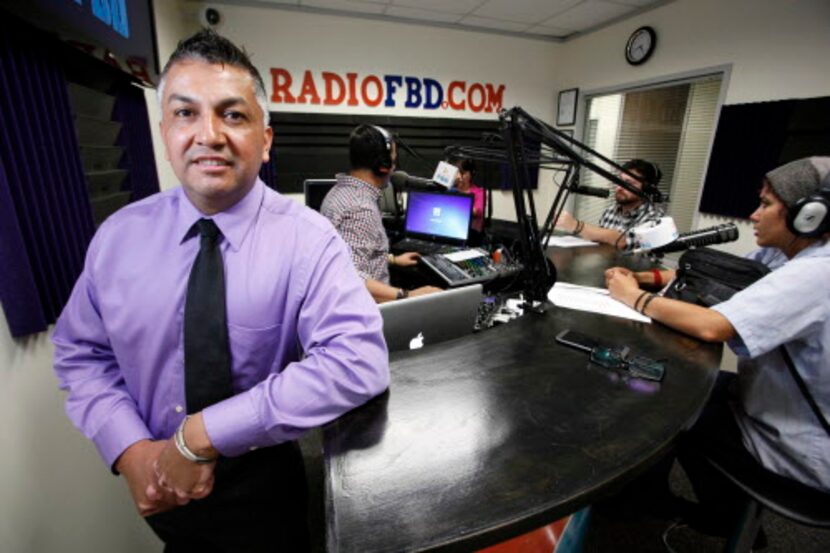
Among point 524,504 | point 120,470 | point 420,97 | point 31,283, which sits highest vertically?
point 420,97

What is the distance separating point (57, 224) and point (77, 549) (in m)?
0.96

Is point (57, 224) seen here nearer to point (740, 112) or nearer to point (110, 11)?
point (110, 11)

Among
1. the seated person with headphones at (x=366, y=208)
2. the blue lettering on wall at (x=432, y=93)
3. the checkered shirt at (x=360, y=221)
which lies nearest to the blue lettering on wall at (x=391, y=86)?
the blue lettering on wall at (x=432, y=93)

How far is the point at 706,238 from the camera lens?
4.92 ft

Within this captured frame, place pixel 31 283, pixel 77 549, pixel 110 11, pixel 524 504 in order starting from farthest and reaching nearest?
pixel 110 11, pixel 77 549, pixel 31 283, pixel 524 504

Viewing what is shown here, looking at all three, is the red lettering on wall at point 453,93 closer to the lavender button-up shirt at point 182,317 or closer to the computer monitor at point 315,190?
the computer monitor at point 315,190

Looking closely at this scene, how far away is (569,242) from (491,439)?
208 cm

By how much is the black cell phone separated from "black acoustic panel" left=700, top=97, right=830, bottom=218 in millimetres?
2739

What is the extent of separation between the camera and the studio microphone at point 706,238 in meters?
1.46

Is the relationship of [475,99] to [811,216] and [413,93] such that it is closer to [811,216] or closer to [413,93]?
[413,93]

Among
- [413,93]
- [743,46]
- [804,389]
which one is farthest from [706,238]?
[413,93]

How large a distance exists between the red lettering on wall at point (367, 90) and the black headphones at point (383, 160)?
2.84 m

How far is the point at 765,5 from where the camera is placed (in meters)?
2.83

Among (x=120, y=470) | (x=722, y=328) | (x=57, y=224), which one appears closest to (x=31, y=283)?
(x=57, y=224)
